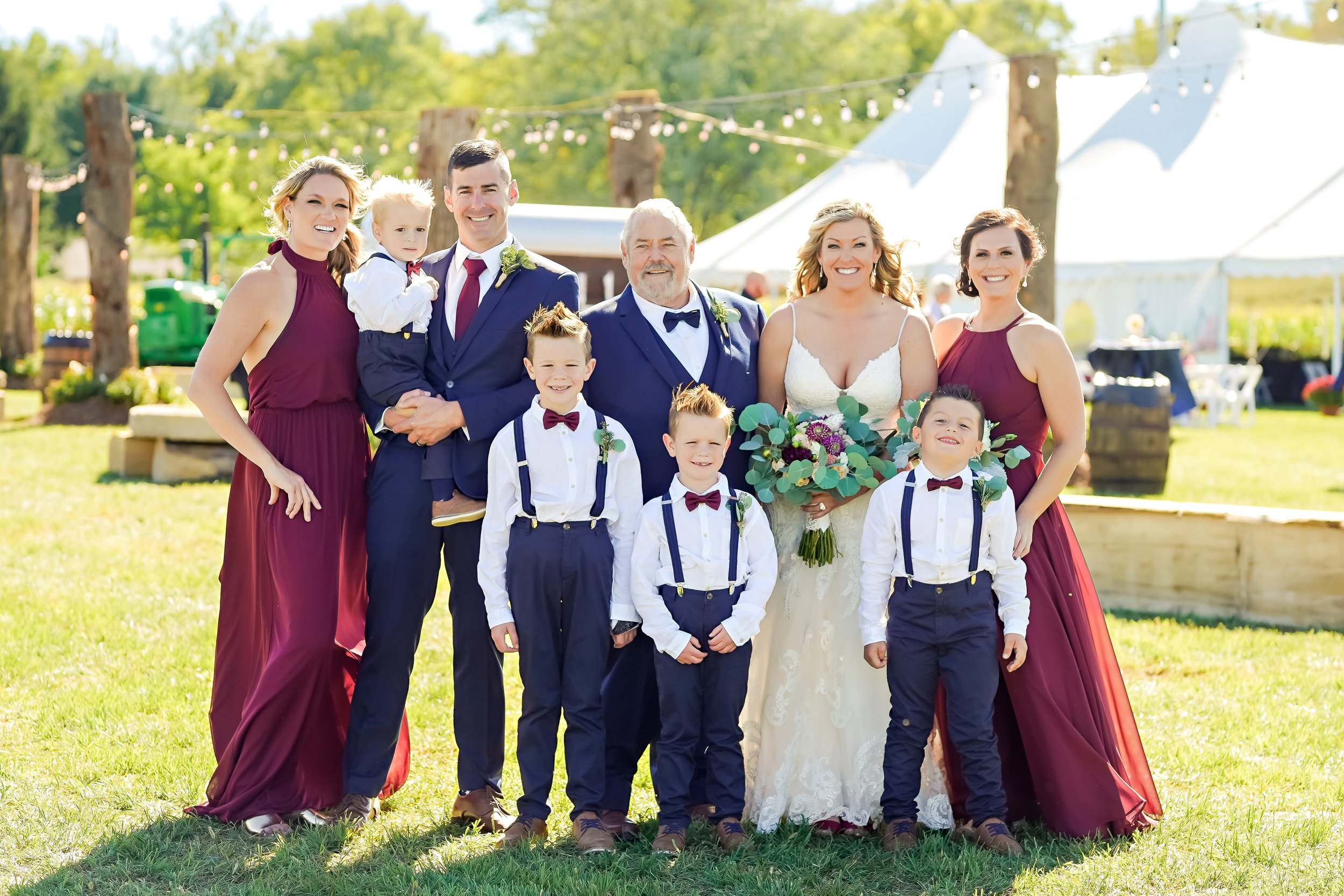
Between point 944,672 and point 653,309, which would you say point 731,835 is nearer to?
point 944,672

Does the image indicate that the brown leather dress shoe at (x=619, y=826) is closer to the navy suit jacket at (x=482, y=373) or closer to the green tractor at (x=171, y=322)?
the navy suit jacket at (x=482, y=373)

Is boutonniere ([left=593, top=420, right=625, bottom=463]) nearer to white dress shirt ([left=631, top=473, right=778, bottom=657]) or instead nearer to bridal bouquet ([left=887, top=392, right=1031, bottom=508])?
white dress shirt ([left=631, top=473, right=778, bottom=657])

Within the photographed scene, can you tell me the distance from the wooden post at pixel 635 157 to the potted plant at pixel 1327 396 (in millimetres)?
11352

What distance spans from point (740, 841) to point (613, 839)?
383 mm

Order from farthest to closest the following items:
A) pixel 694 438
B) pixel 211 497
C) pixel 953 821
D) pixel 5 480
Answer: pixel 5 480 → pixel 211 497 → pixel 953 821 → pixel 694 438

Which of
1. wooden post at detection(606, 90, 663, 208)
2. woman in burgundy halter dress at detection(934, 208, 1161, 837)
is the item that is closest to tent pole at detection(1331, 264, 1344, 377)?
wooden post at detection(606, 90, 663, 208)

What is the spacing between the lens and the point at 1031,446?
415 centimetres

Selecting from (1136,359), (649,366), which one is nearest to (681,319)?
(649,366)

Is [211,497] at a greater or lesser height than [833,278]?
lesser

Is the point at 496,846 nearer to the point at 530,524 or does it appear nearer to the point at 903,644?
the point at 530,524

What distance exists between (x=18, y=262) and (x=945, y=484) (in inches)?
908

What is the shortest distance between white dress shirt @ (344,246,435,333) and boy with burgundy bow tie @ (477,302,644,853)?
1.13 feet

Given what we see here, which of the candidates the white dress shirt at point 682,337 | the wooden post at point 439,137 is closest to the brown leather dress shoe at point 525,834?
the white dress shirt at point 682,337

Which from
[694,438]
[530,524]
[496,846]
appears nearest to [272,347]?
[530,524]
